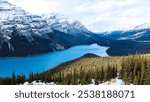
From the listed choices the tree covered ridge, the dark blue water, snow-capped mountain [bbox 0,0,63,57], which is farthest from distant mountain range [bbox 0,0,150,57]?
the tree covered ridge

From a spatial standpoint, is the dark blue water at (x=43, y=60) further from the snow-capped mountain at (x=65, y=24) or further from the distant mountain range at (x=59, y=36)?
the snow-capped mountain at (x=65, y=24)

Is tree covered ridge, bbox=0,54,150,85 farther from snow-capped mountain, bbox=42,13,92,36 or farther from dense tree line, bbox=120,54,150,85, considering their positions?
snow-capped mountain, bbox=42,13,92,36

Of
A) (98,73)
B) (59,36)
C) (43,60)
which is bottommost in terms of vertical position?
(98,73)

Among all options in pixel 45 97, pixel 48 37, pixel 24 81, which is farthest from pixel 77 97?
pixel 48 37

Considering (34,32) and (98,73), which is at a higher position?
(34,32)

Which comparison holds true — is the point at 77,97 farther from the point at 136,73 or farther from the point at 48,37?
the point at 48,37

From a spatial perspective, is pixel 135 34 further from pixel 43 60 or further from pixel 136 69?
pixel 43 60

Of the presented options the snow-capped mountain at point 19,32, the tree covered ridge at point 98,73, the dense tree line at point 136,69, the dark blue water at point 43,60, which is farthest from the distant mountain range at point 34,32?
the dense tree line at point 136,69

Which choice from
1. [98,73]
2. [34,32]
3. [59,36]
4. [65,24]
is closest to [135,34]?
[98,73]
